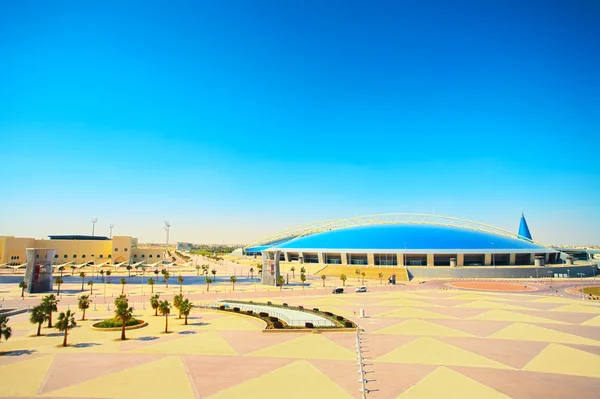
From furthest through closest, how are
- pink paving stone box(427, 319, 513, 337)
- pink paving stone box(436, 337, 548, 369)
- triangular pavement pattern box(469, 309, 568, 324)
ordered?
1. triangular pavement pattern box(469, 309, 568, 324)
2. pink paving stone box(427, 319, 513, 337)
3. pink paving stone box(436, 337, 548, 369)

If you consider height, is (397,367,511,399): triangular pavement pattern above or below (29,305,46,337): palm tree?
below

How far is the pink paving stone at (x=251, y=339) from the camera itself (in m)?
31.6

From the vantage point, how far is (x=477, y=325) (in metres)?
39.3

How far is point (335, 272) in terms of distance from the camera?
9956 centimetres

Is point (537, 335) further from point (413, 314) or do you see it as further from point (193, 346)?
point (193, 346)

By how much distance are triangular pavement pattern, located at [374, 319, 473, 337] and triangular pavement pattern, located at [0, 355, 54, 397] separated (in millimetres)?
26850

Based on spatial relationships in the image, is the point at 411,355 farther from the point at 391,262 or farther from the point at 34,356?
the point at 391,262

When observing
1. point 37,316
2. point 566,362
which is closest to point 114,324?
point 37,316

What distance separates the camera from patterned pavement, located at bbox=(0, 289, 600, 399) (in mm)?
22422

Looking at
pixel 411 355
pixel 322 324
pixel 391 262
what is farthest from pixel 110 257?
pixel 411 355

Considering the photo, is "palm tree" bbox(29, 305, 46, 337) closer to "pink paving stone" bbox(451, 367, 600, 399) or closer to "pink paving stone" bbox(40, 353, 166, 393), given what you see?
"pink paving stone" bbox(40, 353, 166, 393)

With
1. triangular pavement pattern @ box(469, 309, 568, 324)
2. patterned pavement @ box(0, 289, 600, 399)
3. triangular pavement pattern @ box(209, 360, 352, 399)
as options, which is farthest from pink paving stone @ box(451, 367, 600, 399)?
triangular pavement pattern @ box(469, 309, 568, 324)

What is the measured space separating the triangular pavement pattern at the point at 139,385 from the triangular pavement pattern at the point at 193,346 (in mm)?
3763

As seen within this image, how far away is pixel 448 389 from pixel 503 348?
11.4 metres
